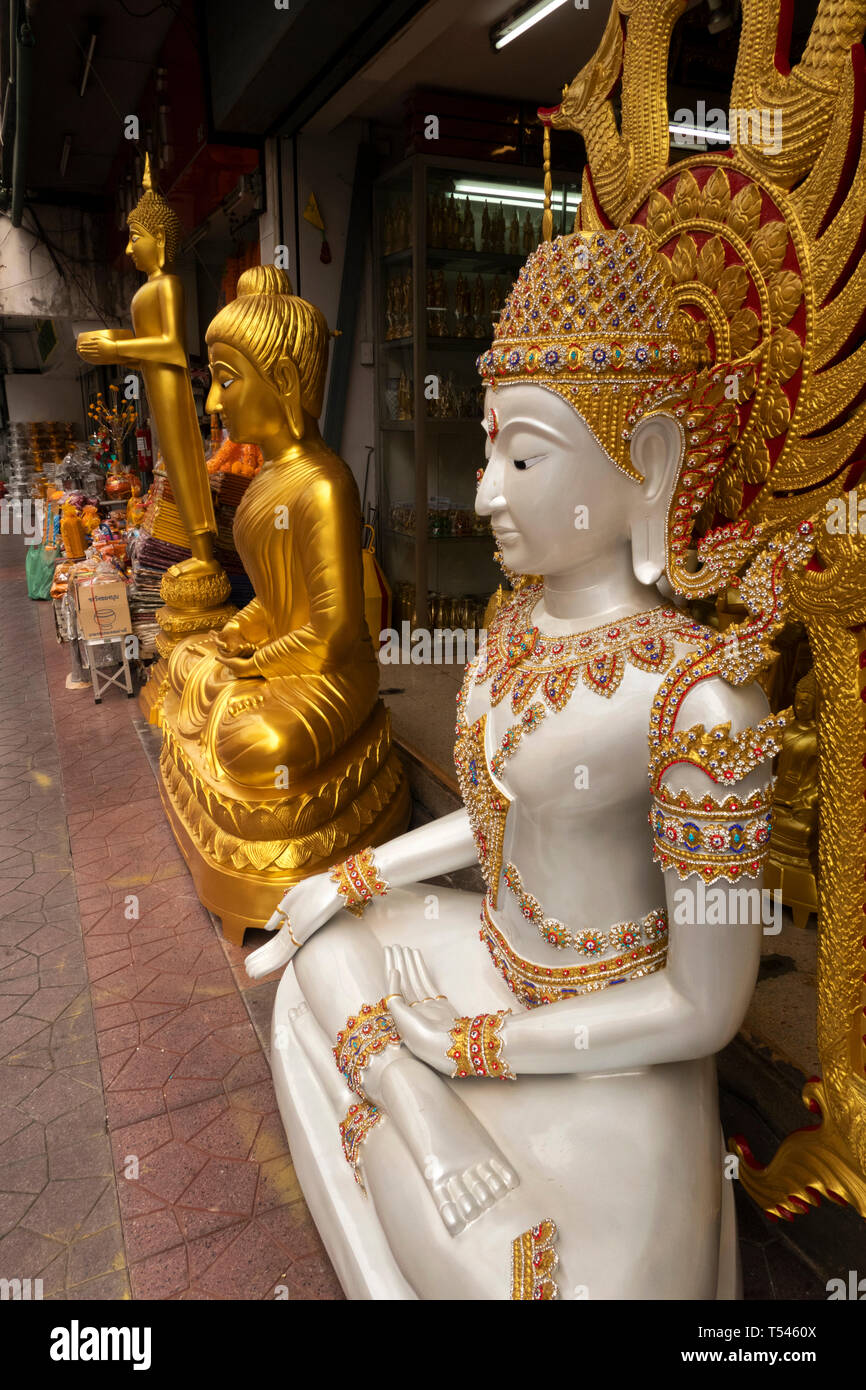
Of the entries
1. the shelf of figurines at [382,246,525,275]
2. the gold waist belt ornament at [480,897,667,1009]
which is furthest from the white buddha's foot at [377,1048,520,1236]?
the shelf of figurines at [382,246,525,275]

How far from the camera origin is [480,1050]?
1.24 m

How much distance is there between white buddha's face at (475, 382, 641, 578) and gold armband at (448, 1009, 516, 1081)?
63 centimetres

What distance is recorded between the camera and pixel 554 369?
1.11 meters

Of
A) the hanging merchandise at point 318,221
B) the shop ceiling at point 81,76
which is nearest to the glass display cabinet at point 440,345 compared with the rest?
the hanging merchandise at point 318,221

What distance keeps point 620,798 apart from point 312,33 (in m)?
2.81

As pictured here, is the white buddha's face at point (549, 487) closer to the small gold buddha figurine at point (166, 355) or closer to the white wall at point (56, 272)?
the small gold buddha figurine at point (166, 355)

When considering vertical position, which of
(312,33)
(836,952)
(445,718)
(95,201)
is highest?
(95,201)

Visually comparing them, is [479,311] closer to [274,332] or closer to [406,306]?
[406,306]

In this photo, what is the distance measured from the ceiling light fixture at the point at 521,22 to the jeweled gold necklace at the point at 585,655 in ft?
9.70

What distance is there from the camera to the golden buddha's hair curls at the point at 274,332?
8.42ft

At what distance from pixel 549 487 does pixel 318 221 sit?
12.5ft

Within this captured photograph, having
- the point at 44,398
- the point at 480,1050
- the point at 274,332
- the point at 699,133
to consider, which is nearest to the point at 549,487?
the point at 699,133
